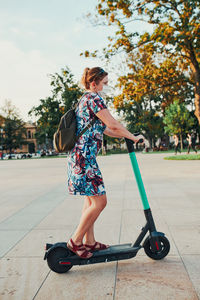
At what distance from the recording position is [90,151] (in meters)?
2.66

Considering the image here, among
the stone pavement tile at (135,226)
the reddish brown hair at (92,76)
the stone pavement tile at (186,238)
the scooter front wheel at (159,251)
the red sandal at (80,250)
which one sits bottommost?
the stone pavement tile at (186,238)

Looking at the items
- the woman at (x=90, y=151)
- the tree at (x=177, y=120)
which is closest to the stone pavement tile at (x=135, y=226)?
the woman at (x=90, y=151)

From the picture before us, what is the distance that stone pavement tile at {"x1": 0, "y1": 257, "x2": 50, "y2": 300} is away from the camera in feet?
7.66

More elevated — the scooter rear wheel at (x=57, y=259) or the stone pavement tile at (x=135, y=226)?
the scooter rear wheel at (x=57, y=259)

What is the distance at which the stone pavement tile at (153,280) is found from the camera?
2230 mm

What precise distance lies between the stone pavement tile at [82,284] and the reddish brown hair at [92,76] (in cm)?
167

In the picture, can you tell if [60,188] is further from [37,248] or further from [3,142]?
[3,142]

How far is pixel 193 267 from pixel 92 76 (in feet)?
6.35

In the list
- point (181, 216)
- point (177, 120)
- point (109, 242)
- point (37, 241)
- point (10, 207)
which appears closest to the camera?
point (109, 242)

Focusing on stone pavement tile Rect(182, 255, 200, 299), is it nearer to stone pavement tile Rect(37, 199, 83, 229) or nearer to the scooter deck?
the scooter deck

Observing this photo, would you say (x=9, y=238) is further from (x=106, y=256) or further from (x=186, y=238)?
(x=186, y=238)

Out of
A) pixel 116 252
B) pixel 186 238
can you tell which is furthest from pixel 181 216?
pixel 116 252

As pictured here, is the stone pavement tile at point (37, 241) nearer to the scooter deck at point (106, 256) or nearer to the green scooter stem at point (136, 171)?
the scooter deck at point (106, 256)

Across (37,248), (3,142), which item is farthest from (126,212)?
(3,142)
